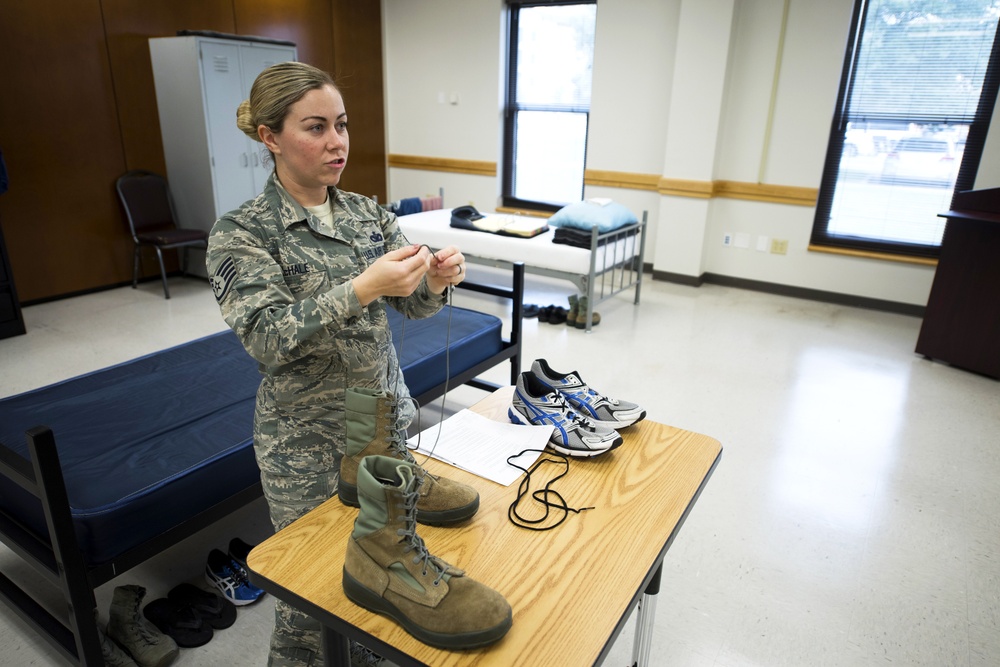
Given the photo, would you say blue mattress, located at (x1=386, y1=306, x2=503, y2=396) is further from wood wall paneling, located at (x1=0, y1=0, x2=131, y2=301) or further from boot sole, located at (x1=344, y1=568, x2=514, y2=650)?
wood wall paneling, located at (x1=0, y1=0, x2=131, y2=301)

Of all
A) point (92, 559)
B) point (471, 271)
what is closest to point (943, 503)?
point (92, 559)

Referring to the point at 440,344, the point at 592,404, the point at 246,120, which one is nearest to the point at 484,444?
the point at 592,404

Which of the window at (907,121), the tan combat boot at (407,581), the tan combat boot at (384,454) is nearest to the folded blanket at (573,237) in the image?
the window at (907,121)

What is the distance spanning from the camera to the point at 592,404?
158cm

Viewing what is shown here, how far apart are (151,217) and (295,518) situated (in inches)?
177

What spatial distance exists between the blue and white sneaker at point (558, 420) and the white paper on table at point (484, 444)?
26 millimetres

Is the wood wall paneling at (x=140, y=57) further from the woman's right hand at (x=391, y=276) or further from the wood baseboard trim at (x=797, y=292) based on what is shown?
the woman's right hand at (x=391, y=276)

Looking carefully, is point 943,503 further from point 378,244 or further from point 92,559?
point 92,559

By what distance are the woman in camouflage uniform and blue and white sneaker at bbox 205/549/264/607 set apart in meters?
0.53

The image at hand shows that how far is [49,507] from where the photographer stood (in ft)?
4.54

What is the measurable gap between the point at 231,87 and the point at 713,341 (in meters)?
4.09

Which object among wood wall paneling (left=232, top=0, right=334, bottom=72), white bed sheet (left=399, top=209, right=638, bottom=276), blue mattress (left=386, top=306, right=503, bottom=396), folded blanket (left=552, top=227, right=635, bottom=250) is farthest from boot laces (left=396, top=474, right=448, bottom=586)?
wood wall paneling (left=232, top=0, right=334, bottom=72)

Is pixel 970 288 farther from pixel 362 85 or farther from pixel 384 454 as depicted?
pixel 362 85

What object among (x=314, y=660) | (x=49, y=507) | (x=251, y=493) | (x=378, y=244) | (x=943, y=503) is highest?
(x=378, y=244)
